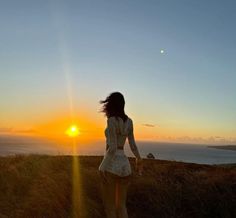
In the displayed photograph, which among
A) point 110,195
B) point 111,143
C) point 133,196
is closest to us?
point 111,143

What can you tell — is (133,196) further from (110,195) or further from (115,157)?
(115,157)

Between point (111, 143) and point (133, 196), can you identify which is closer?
point (111, 143)

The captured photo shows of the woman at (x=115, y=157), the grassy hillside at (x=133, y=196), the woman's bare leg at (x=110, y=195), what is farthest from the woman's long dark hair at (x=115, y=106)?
the grassy hillside at (x=133, y=196)

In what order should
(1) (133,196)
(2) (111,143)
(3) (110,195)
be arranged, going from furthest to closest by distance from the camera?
(1) (133,196), (3) (110,195), (2) (111,143)

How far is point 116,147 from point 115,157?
144 millimetres

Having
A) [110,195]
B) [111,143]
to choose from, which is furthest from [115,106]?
[110,195]

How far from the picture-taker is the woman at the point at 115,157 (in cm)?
557

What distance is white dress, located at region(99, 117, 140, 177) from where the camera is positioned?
18.1ft

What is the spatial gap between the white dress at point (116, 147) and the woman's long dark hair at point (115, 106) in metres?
0.08

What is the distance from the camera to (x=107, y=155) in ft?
18.3

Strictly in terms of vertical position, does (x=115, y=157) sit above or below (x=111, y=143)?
below

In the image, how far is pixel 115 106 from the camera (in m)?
5.71

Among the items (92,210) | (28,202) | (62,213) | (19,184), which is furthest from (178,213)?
(19,184)

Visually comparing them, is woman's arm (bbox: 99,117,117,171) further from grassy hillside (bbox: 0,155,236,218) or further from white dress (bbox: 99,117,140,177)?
grassy hillside (bbox: 0,155,236,218)
